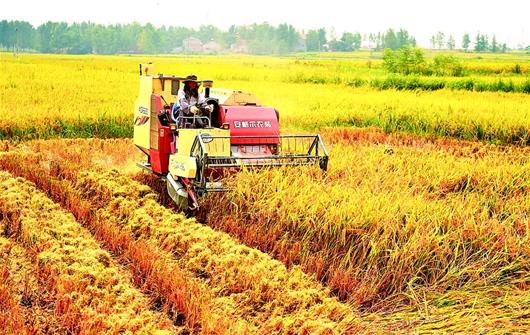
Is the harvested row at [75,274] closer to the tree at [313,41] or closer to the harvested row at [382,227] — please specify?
the harvested row at [382,227]

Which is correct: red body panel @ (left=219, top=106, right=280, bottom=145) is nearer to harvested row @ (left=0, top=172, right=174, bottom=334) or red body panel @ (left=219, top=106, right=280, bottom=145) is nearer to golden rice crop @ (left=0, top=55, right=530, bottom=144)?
harvested row @ (left=0, top=172, right=174, bottom=334)

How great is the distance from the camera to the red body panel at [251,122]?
7922mm

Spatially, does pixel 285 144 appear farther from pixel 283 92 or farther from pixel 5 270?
pixel 283 92

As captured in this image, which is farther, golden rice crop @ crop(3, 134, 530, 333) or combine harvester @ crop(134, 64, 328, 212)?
combine harvester @ crop(134, 64, 328, 212)

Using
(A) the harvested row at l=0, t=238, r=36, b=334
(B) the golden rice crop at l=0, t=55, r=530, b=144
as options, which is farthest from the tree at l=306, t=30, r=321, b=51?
(A) the harvested row at l=0, t=238, r=36, b=334

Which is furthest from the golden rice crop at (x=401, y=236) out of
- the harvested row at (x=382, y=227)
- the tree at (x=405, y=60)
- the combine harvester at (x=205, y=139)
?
the tree at (x=405, y=60)

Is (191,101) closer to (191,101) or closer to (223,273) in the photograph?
A: (191,101)

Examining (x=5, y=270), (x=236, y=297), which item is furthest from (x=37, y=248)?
(x=236, y=297)

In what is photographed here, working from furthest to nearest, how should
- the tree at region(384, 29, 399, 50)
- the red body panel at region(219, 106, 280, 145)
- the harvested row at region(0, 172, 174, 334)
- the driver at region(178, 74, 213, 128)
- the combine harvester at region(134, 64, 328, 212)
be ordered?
the tree at region(384, 29, 399, 50) → the driver at region(178, 74, 213, 128) → the red body panel at region(219, 106, 280, 145) → the combine harvester at region(134, 64, 328, 212) → the harvested row at region(0, 172, 174, 334)

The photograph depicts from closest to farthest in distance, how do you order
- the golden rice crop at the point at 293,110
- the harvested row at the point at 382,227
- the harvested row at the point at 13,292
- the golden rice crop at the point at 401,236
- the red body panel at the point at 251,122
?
the harvested row at the point at 13,292 < the golden rice crop at the point at 401,236 < the harvested row at the point at 382,227 < the red body panel at the point at 251,122 < the golden rice crop at the point at 293,110

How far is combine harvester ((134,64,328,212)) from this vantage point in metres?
7.20

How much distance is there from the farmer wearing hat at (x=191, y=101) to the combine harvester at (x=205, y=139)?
36 millimetres

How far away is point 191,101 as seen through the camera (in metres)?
8.14

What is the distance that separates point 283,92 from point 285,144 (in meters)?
10.5
